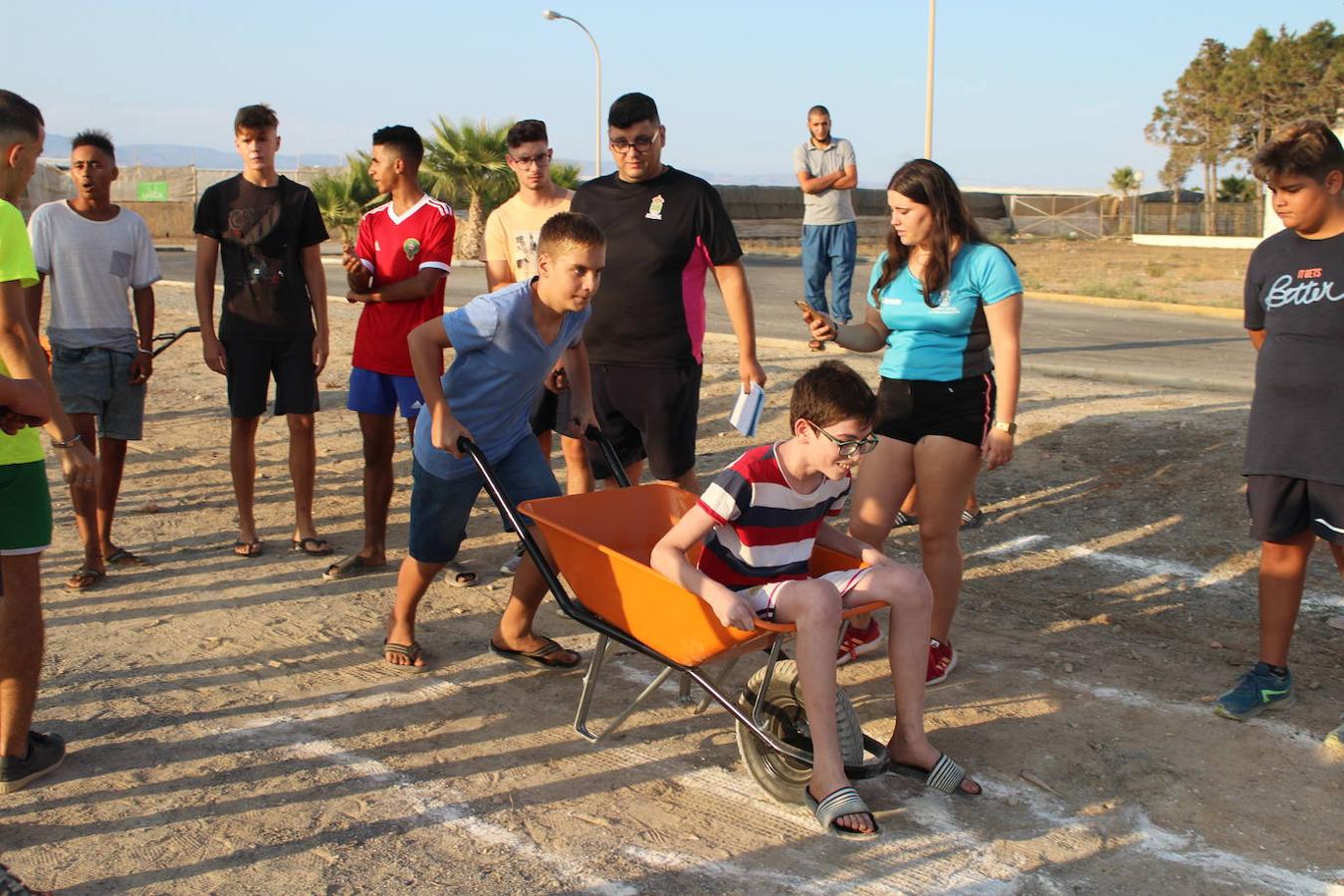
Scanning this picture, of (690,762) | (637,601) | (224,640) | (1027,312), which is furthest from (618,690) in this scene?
(1027,312)

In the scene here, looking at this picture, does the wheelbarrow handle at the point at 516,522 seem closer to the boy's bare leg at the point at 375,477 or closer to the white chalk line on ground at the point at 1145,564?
the boy's bare leg at the point at 375,477

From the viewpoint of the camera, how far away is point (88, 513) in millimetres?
5668

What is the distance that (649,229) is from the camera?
17.3ft

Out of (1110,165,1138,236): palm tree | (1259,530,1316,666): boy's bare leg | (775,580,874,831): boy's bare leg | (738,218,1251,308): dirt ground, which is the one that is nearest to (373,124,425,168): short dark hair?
(775,580,874,831): boy's bare leg

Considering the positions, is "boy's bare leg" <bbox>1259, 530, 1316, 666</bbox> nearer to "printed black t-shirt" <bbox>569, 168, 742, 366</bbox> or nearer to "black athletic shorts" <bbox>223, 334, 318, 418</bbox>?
"printed black t-shirt" <bbox>569, 168, 742, 366</bbox>

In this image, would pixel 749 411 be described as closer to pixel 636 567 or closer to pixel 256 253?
pixel 636 567

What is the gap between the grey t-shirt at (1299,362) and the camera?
161 inches

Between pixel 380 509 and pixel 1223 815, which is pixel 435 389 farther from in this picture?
pixel 1223 815

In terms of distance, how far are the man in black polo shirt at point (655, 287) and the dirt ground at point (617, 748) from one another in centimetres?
103

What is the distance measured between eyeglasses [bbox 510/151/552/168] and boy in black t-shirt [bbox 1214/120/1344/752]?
128 inches

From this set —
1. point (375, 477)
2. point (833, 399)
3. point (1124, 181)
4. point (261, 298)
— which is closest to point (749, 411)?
point (833, 399)

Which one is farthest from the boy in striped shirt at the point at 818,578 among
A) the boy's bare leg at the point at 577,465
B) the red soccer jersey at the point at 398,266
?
the red soccer jersey at the point at 398,266

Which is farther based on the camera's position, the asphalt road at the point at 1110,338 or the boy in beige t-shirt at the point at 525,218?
the asphalt road at the point at 1110,338

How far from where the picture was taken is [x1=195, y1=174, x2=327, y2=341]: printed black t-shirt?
19.8 feet
